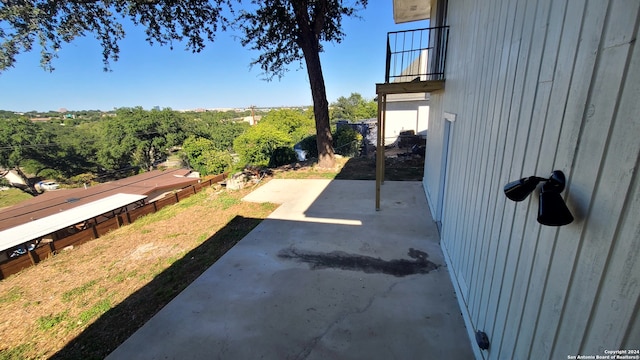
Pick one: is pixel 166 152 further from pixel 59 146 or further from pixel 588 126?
pixel 588 126

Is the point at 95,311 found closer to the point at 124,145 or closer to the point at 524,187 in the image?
the point at 524,187

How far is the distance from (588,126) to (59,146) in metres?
38.9

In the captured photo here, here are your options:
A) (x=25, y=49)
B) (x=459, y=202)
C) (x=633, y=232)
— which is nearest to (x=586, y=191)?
(x=633, y=232)

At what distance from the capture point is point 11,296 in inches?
161

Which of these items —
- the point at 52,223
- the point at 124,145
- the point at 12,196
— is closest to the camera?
the point at 52,223

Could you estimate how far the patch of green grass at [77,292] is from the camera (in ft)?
12.5

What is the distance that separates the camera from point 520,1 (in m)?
1.74

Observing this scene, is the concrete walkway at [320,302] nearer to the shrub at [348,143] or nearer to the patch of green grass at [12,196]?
the shrub at [348,143]

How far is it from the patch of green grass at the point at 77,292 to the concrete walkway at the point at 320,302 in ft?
6.29

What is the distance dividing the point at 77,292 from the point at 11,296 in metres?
1.24

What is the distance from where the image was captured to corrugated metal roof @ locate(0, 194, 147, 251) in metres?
6.06

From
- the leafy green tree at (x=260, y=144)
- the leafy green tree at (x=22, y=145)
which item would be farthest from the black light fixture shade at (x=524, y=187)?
the leafy green tree at (x=22, y=145)

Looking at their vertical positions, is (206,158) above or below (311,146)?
below

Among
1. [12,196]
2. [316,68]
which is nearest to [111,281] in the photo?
[316,68]
